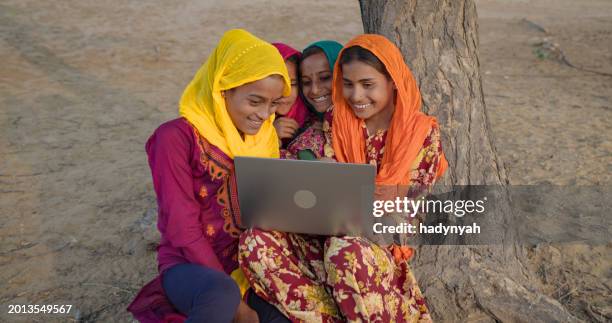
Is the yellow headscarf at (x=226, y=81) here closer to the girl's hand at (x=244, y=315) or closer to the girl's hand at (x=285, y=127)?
the girl's hand at (x=285, y=127)

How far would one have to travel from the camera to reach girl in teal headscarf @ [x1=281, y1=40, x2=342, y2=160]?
9.36 ft

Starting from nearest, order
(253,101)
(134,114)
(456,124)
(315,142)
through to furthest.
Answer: (253,101) → (315,142) → (456,124) → (134,114)

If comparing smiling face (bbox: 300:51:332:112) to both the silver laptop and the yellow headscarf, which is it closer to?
the yellow headscarf

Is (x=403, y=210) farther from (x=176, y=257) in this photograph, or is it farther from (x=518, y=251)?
(x=176, y=257)

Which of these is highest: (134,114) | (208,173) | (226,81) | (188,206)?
(226,81)

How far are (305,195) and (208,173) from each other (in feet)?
1.66

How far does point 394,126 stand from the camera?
267cm

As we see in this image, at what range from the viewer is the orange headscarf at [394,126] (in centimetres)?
259

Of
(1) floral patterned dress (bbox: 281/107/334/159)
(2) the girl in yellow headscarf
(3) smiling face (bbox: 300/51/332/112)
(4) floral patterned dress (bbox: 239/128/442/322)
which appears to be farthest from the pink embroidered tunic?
(3) smiling face (bbox: 300/51/332/112)

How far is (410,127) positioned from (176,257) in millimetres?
1220

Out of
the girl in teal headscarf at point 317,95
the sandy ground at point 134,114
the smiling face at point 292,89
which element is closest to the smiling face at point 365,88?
the girl in teal headscarf at point 317,95

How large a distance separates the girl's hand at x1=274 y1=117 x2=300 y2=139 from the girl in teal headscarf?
0.05 m

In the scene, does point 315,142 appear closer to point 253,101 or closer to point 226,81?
point 253,101

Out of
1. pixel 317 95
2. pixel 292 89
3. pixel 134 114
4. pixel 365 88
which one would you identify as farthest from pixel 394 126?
pixel 134 114
